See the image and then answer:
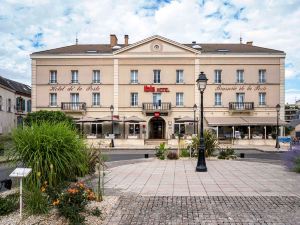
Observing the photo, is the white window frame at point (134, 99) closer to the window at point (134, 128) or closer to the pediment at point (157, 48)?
the window at point (134, 128)

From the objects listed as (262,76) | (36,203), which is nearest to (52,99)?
(262,76)

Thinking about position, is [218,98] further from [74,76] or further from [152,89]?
[74,76]

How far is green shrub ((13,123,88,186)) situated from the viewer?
7336mm

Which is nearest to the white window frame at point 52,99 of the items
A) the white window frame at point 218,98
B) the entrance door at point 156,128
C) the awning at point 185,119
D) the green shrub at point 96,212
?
the entrance door at point 156,128

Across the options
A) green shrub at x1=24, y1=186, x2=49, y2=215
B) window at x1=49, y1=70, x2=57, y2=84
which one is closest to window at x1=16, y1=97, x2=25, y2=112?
window at x1=49, y1=70, x2=57, y2=84

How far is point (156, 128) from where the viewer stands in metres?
38.0

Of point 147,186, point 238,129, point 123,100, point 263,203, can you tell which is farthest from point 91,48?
point 263,203

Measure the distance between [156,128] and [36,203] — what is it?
32075 mm

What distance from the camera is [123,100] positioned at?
37.0 meters

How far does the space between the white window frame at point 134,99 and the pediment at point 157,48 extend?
4.60m

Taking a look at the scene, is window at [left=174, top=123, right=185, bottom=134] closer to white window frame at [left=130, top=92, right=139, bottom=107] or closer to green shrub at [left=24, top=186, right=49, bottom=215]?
white window frame at [left=130, top=92, right=139, bottom=107]

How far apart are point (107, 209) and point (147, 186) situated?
278 centimetres

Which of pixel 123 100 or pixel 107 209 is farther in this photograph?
pixel 123 100

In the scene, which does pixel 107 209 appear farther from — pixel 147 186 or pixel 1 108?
pixel 1 108
